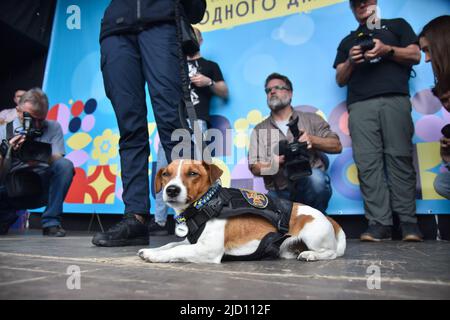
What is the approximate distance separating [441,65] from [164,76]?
191 centimetres

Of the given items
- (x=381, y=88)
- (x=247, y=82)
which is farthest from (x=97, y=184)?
(x=381, y=88)

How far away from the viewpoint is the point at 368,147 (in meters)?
2.62

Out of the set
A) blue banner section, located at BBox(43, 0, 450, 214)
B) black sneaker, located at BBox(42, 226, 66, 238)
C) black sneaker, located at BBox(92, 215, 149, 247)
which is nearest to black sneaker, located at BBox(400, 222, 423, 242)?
blue banner section, located at BBox(43, 0, 450, 214)

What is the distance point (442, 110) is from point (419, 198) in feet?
2.47

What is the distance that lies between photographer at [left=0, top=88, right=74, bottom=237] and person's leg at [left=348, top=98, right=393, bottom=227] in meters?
2.65

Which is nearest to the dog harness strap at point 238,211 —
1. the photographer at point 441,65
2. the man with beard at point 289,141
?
the man with beard at point 289,141

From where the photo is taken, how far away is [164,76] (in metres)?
1.90

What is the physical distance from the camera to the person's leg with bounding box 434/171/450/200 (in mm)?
2430

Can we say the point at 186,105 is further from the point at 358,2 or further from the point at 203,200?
the point at 358,2

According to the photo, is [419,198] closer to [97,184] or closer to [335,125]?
[335,125]

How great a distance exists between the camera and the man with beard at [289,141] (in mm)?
2756

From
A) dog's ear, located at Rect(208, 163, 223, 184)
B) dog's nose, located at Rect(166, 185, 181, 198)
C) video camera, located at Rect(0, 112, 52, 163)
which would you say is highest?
video camera, located at Rect(0, 112, 52, 163)

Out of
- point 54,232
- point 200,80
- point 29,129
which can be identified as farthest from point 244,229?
point 29,129

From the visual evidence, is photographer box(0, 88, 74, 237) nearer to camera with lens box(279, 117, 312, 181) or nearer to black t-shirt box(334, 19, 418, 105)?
camera with lens box(279, 117, 312, 181)
